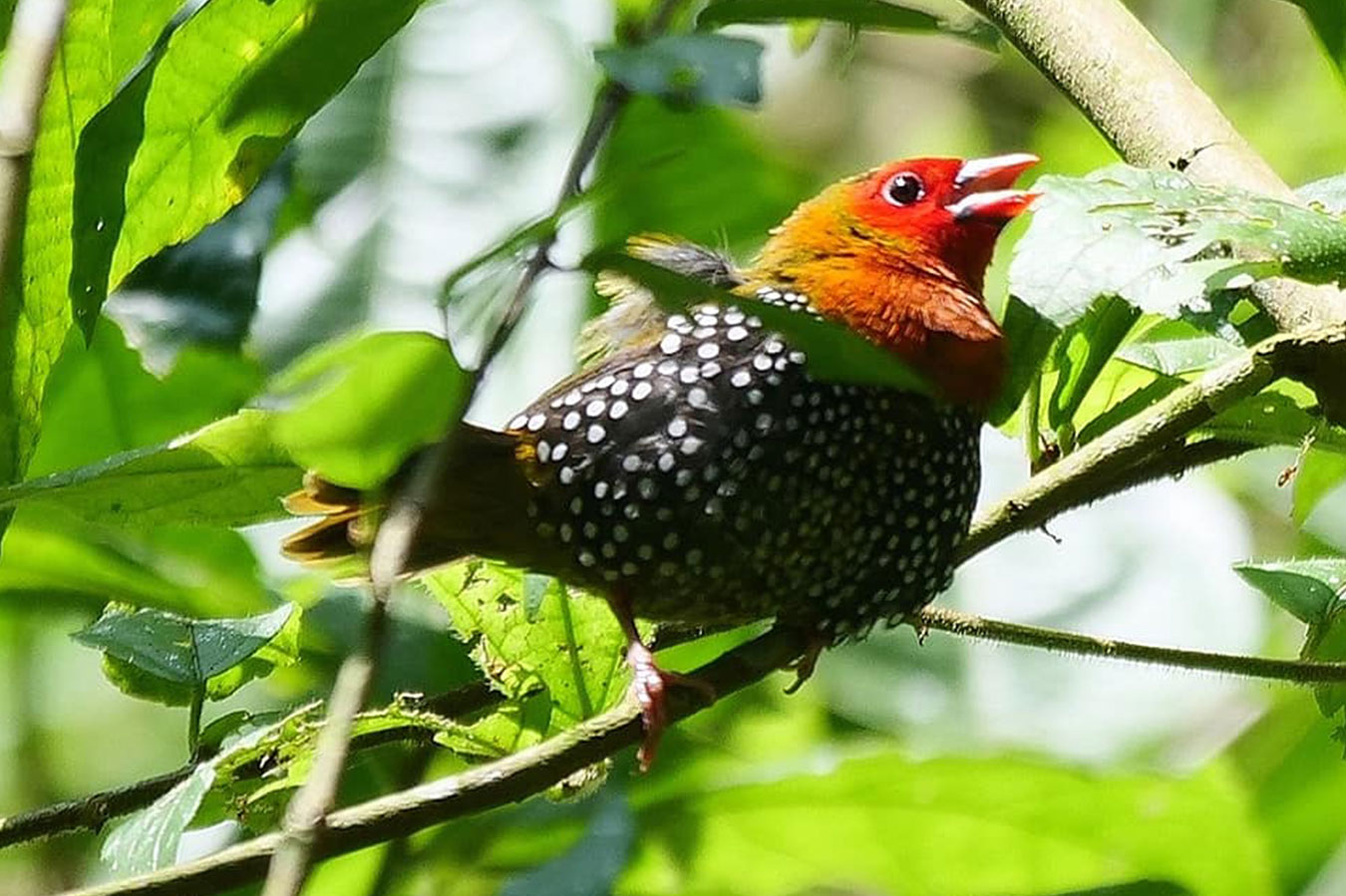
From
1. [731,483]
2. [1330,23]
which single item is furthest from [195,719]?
[1330,23]

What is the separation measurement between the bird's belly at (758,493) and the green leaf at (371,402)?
4.85ft

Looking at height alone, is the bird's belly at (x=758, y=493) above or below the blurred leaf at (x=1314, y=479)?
below

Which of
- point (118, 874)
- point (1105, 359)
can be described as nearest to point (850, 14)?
point (1105, 359)

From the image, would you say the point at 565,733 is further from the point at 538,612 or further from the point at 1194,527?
the point at 1194,527

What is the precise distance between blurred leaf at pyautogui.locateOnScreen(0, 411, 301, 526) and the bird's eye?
1568 mm

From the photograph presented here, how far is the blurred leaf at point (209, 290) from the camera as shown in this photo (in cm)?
301

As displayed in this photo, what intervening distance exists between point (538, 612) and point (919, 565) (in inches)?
22.7

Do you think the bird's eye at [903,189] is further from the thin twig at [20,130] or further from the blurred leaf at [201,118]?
the thin twig at [20,130]

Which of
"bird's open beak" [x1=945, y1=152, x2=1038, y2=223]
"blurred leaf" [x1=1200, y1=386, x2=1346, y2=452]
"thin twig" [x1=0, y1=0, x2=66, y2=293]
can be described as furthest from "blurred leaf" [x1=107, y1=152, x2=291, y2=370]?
"thin twig" [x1=0, y1=0, x2=66, y2=293]

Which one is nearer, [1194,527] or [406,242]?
[406,242]

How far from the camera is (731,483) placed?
2.76 meters

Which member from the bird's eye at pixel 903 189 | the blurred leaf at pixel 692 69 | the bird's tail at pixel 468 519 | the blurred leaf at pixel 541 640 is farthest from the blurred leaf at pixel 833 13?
the bird's eye at pixel 903 189

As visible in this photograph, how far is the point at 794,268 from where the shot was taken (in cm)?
309

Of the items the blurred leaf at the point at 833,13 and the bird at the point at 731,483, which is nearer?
the blurred leaf at the point at 833,13
